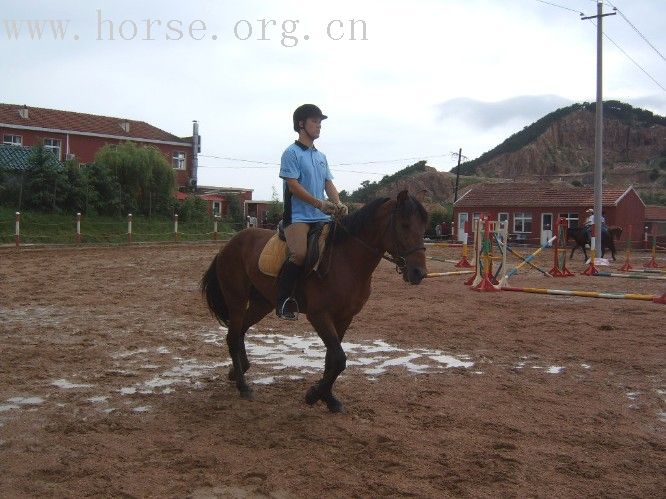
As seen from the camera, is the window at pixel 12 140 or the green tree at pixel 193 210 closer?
the green tree at pixel 193 210

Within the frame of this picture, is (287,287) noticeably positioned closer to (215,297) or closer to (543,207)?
(215,297)

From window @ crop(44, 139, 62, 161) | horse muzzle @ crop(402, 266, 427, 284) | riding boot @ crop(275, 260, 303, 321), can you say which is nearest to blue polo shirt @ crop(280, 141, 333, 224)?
riding boot @ crop(275, 260, 303, 321)

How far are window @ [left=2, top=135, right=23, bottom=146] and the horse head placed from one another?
128 ft

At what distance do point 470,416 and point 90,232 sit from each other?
2464 cm

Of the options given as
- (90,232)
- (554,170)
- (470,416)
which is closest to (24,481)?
(470,416)

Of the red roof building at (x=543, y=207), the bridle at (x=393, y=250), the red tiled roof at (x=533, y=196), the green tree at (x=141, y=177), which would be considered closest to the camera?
the bridle at (x=393, y=250)

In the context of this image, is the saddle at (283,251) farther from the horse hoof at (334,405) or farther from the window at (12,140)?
the window at (12,140)

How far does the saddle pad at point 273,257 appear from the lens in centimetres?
512

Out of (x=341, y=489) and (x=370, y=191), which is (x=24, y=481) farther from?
(x=370, y=191)

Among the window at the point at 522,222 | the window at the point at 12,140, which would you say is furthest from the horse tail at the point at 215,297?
the window at the point at 522,222

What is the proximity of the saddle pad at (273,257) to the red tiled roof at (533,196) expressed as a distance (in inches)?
1576

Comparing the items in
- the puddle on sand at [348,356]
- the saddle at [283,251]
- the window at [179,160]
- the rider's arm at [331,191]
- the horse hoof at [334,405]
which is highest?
the window at [179,160]

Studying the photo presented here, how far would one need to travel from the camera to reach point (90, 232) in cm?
2638

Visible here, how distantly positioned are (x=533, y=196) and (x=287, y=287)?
43808 mm
